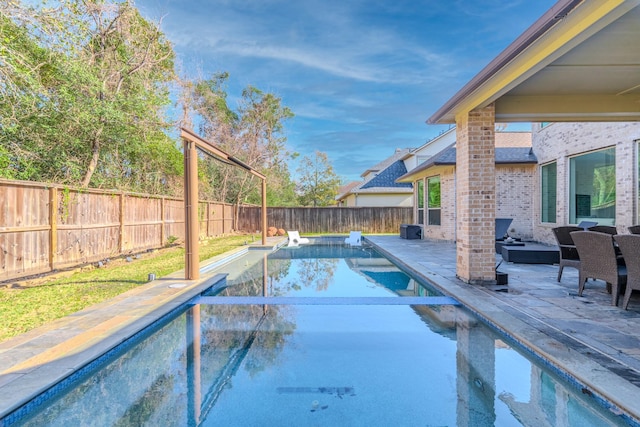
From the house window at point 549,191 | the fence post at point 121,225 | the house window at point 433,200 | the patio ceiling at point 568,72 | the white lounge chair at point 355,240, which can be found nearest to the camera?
the patio ceiling at point 568,72

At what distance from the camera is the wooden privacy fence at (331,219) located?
64.5ft

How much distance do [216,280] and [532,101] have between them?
603 cm

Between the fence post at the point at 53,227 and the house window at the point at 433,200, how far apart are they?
468 inches

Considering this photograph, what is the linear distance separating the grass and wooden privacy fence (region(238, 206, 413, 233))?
1191cm

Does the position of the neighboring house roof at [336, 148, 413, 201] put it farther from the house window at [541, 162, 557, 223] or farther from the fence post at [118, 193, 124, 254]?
the fence post at [118, 193, 124, 254]

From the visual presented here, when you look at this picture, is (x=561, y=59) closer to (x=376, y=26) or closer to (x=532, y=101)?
(x=532, y=101)

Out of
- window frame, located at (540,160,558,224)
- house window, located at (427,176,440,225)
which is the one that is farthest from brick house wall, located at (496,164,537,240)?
house window, located at (427,176,440,225)

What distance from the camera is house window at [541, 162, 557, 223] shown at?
9916 millimetres

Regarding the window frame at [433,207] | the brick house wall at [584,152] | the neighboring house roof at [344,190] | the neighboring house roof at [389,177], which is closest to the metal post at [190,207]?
the brick house wall at [584,152]

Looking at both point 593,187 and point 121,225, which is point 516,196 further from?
point 121,225

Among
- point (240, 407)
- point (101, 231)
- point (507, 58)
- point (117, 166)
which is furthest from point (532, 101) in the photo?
point (117, 166)

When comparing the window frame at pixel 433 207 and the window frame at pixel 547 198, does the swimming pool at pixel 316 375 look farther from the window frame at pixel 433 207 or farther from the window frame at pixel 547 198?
the window frame at pixel 433 207

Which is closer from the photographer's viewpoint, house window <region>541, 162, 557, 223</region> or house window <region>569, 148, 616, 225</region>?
house window <region>569, 148, 616, 225</region>

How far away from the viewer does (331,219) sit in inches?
794
